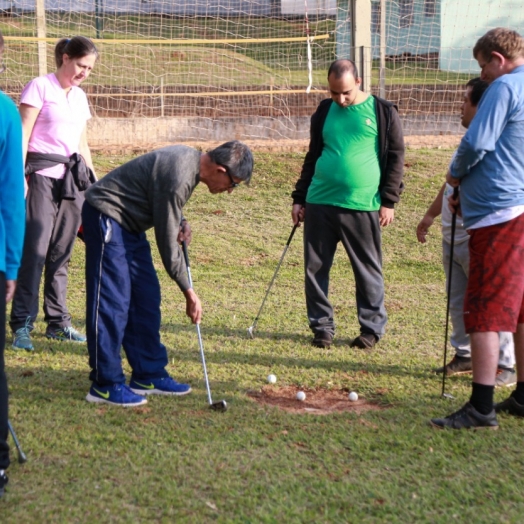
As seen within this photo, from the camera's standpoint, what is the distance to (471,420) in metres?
4.33

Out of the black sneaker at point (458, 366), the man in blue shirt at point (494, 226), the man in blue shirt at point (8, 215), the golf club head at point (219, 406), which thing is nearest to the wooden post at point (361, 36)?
the black sneaker at point (458, 366)

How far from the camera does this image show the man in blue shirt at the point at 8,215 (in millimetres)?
3414

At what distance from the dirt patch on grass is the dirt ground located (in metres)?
7.02

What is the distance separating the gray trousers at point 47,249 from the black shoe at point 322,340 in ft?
6.03

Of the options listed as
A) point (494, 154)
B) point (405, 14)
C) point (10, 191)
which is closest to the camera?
point (10, 191)

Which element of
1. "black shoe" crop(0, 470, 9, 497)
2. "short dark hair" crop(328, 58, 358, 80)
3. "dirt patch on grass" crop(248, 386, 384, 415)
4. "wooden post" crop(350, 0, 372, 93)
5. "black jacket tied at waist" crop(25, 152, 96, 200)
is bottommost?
"dirt patch on grass" crop(248, 386, 384, 415)

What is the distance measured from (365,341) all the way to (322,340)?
31 centimetres

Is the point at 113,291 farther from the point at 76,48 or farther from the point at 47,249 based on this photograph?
the point at 76,48

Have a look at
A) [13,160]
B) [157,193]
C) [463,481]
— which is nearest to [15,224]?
[13,160]

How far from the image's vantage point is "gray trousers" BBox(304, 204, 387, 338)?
595 cm

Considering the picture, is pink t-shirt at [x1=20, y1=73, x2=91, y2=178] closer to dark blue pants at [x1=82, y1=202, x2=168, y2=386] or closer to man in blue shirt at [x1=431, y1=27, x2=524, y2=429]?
dark blue pants at [x1=82, y1=202, x2=168, y2=386]

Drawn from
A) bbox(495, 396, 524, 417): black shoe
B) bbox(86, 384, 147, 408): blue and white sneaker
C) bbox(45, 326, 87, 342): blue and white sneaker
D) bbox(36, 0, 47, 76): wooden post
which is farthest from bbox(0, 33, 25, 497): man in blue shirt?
bbox(36, 0, 47, 76): wooden post

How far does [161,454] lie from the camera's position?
4020 mm

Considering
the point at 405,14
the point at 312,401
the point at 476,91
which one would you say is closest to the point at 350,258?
the point at 312,401
